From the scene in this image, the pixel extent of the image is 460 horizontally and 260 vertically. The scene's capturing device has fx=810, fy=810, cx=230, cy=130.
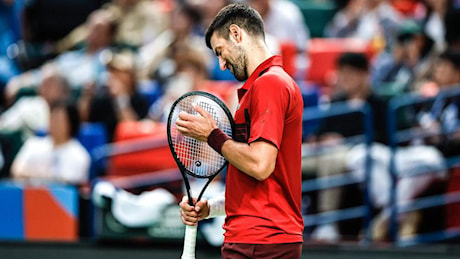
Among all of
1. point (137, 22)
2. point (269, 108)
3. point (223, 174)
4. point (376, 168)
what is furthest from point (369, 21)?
point (269, 108)

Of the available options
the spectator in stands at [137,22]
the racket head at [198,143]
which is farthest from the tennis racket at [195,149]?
the spectator in stands at [137,22]

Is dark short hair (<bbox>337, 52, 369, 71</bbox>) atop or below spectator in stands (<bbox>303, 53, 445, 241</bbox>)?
atop

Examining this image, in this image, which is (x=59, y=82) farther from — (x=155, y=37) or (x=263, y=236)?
(x=263, y=236)

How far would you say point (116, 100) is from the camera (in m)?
7.04

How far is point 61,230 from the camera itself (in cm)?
610

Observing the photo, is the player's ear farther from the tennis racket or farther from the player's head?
the tennis racket

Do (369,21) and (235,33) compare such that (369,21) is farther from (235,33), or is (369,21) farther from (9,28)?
(235,33)

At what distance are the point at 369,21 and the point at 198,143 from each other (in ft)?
18.6

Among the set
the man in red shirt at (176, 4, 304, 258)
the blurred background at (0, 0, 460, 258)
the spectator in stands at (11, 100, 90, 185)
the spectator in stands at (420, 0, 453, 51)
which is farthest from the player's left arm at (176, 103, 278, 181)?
the spectator in stands at (420, 0, 453, 51)

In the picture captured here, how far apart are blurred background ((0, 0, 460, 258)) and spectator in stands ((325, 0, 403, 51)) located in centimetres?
52

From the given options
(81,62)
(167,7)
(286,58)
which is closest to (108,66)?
(81,62)

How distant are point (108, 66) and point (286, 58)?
1630 mm

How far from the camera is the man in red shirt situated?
2.96 metres

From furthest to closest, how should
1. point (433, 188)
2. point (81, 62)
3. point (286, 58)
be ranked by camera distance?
point (81, 62), point (286, 58), point (433, 188)
